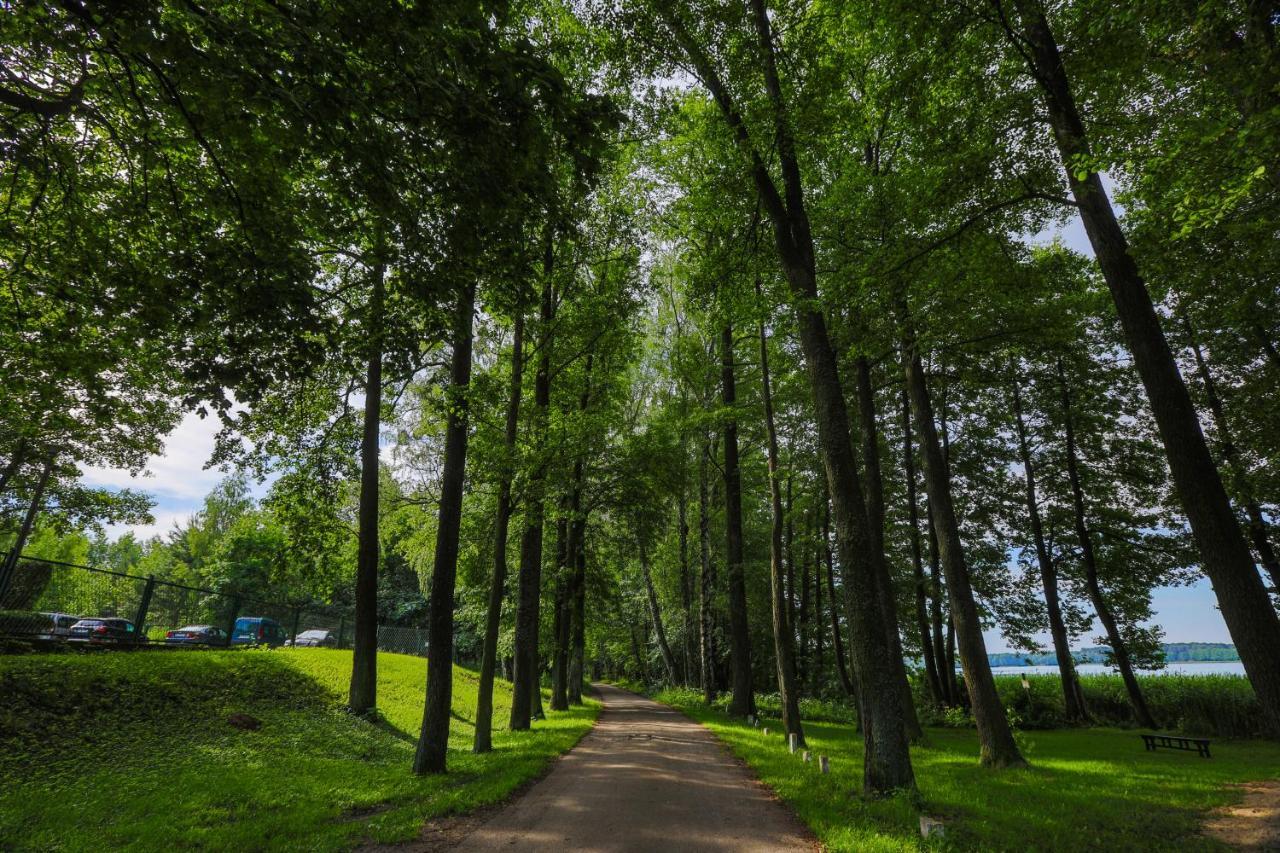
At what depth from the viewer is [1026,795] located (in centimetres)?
743

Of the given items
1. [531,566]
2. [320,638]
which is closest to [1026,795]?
[531,566]

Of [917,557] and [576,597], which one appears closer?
[576,597]

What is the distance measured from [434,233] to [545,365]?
8.97 meters

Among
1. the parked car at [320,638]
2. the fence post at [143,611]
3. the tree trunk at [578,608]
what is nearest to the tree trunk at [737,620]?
the tree trunk at [578,608]

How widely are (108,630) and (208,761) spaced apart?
9319mm

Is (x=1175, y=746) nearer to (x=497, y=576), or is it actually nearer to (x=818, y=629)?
(x=818, y=629)

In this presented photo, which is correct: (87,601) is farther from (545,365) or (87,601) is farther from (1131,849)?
(1131,849)

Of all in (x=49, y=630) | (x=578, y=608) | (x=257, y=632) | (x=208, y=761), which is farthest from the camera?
(x=578, y=608)

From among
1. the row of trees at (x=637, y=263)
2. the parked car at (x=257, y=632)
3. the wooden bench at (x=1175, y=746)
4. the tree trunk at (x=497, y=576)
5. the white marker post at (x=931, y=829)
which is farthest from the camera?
the parked car at (x=257, y=632)

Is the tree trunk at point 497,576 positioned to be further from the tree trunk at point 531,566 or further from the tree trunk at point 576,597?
the tree trunk at point 576,597

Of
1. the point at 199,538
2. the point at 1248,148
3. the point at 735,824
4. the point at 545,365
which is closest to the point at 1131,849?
the point at 735,824

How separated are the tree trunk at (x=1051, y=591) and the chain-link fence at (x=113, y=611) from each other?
26.5 metres

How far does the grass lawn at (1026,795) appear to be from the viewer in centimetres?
549

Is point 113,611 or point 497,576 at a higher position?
point 497,576
